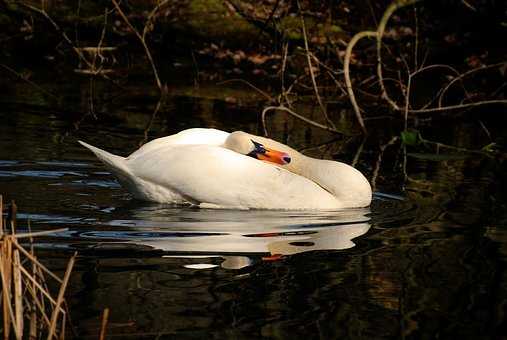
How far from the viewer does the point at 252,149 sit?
9.19 meters

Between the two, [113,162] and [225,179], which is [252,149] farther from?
[113,162]

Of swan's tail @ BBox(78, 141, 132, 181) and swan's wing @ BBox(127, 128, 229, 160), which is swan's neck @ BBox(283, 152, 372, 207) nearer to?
swan's wing @ BBox(127, 128, 229, 160)

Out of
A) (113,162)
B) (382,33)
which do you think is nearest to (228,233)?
(113,162)

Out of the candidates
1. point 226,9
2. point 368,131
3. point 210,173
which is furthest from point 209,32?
point 210,173

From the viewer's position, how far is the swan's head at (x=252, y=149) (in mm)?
9141

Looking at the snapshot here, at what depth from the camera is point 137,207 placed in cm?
881

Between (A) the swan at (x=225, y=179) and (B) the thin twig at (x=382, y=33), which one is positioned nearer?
(A) the swan at (x=225, y=179)

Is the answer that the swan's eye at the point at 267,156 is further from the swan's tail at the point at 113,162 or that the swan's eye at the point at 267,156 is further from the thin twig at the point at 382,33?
the thin twig at the point at 382,33

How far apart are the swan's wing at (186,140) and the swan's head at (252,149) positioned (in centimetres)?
14

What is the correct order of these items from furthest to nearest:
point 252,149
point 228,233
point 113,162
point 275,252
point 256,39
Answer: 1. point 256,39
2. point 252,149
3. point 113,162
4. point 228,233
5. point 275,252

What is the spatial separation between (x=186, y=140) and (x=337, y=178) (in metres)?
1.22

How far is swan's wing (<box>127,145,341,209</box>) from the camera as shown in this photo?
874 cm

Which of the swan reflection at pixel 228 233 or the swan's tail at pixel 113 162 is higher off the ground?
the swan's tail at pixel 113 162

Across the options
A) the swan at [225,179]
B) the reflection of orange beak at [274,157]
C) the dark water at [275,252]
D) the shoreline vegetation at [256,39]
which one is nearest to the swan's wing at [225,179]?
the swan at [225,179]
